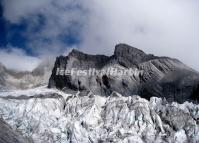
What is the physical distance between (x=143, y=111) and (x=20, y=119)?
45.6m

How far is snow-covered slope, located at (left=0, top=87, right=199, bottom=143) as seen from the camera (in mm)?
181375

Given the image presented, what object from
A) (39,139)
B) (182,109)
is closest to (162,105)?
(182,109)

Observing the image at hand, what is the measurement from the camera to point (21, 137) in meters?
175

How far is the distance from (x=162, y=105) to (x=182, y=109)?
8287 millimetres

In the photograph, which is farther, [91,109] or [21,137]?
[91,109]

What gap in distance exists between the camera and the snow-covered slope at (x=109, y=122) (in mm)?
181375

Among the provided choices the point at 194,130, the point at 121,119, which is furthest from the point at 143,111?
the point at 194,130

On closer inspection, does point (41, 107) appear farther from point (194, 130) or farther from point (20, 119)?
point (194, 130)

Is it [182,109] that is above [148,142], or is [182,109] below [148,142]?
above

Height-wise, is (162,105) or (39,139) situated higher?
(162,105)

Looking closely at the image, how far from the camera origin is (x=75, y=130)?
185875mm

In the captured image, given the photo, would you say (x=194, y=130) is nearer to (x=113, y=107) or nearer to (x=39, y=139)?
(x=113, y=107)

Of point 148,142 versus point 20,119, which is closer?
point 148,142

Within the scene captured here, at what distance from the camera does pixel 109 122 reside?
191375mm
